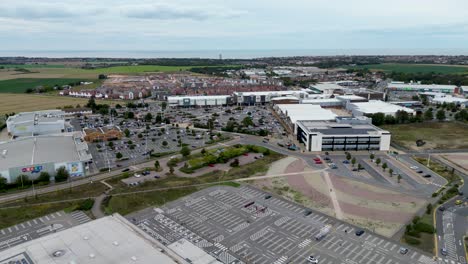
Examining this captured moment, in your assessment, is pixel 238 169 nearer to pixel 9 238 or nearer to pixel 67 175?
pixel 67 175

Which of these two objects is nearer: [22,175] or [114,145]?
[22,175]

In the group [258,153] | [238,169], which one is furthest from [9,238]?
[258,153]

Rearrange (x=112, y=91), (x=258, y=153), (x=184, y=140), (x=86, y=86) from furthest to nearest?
(x=86, y=86) → (x=112, y=91) → (x=184, y=140) → (x=258, y=153)

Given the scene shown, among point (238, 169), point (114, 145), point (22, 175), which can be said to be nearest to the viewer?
point (22, 175)

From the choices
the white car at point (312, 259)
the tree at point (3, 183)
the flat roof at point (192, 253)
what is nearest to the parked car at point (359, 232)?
the white car at point (312, 259)

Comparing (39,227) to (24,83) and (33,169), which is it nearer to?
(33,169)

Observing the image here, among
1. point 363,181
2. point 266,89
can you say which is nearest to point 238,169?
point 363,181

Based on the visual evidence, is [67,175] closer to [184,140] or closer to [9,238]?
[9,238]
